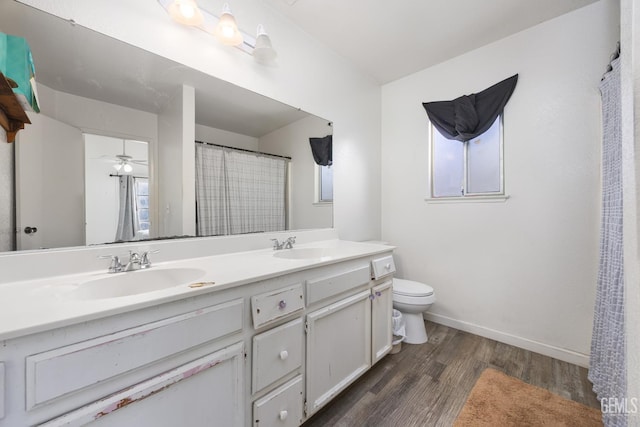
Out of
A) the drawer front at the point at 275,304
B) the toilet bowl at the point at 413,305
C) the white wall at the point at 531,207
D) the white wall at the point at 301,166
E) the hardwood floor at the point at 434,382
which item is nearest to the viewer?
the drawer front at the point at 275,304

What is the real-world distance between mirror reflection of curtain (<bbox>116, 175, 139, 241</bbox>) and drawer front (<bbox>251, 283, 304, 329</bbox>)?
0.72 metres

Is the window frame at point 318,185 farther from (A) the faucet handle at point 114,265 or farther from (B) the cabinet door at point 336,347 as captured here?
(A) the faucet handle at point 114,265

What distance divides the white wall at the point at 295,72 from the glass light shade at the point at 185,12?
1.8 inches

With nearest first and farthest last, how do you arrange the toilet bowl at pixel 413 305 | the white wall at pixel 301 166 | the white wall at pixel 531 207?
the white wall at pixel 531 207
the white wall at pixel 301 166
the toilet bowl at pixel 413 305

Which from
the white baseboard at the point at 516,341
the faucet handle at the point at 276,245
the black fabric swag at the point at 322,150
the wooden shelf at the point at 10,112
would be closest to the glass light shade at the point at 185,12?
Answer: the wooden shelf at the point at 10,112

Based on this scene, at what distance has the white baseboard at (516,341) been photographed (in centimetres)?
175

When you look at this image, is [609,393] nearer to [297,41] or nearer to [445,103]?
[445,103]

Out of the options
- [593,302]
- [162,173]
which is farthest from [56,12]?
[593,302]

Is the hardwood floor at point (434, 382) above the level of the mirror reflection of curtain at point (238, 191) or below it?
below

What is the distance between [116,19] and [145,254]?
107cm

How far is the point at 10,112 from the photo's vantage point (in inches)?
35.4

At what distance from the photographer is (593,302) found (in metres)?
1.69

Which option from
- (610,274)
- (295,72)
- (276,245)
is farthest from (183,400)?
(610,274)

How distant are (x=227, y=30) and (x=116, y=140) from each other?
0.85 meters
